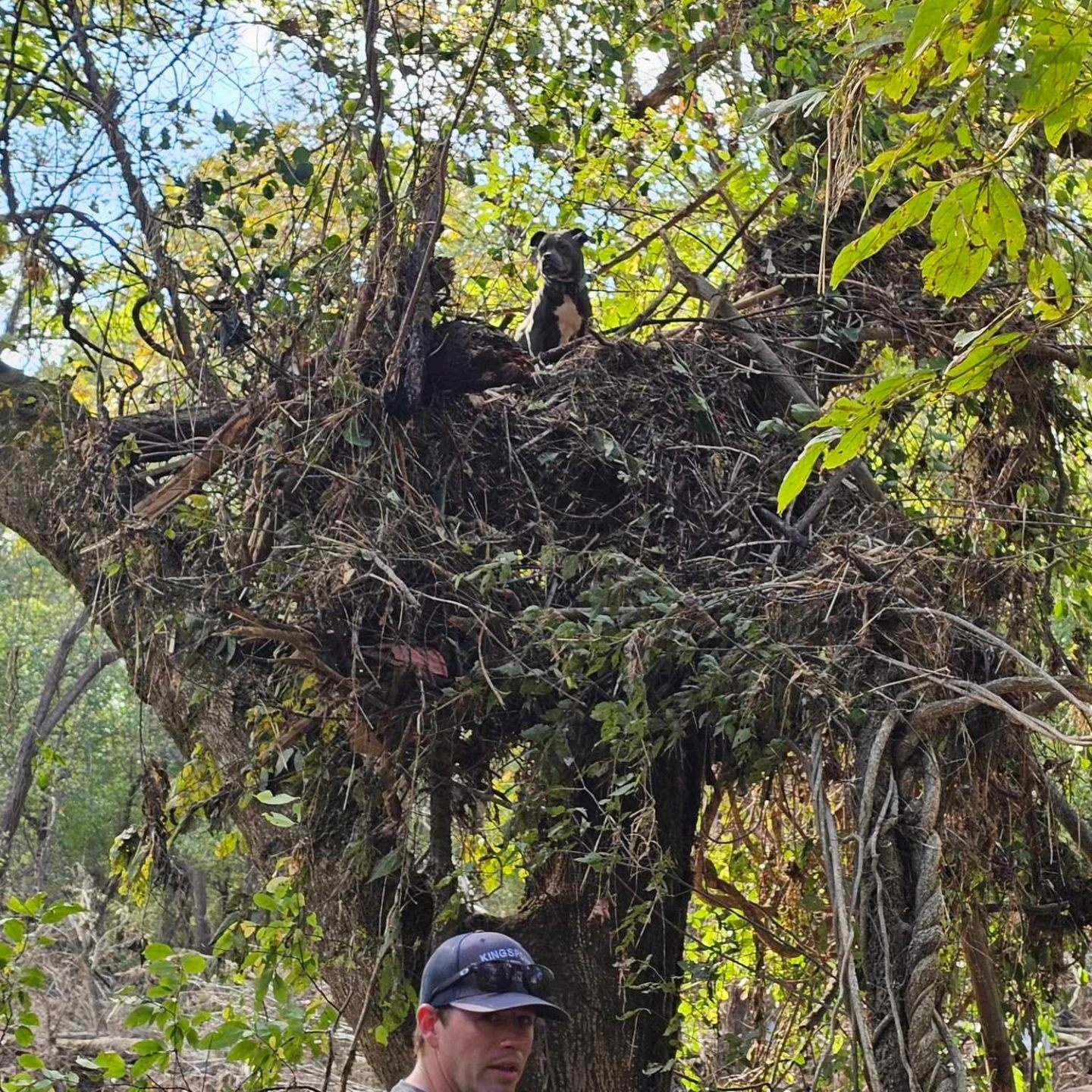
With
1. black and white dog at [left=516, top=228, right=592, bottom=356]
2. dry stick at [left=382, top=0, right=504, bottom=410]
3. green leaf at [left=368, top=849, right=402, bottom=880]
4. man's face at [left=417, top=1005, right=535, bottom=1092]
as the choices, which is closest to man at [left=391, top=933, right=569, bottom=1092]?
man's face at [left=417, top=1005, right=535, bottom=1092]

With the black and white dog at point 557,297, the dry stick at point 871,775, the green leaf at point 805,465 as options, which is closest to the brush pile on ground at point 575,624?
the dry stick at point 871,775

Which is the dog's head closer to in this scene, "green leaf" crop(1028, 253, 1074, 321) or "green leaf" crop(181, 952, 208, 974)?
"green leaf" crop(181, 952, 208, 974)

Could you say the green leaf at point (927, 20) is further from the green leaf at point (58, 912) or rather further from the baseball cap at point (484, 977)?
the green leaf at point (58, 912)

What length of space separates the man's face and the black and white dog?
14.1ft

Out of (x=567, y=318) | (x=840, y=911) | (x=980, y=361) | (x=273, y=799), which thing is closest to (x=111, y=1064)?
(x=273, y=799)

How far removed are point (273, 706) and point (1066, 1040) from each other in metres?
6.15

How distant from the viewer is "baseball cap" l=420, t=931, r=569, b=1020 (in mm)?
2730

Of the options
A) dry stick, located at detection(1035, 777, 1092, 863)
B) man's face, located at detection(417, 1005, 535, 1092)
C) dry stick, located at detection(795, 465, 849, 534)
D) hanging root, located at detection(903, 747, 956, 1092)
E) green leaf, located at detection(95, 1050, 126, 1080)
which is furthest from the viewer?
dry stick, located at detection(795, 465, 849, 534)

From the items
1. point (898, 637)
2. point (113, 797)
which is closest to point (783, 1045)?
point (898, 637)

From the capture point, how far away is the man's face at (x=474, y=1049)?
105 inches

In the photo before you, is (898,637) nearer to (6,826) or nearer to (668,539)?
(668,539)

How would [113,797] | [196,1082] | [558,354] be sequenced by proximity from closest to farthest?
1. [558,354]
2. [196,1082]
3. [113,797]

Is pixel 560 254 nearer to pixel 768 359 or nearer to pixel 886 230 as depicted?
pixel 768 359

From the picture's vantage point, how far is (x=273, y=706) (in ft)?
14.4
